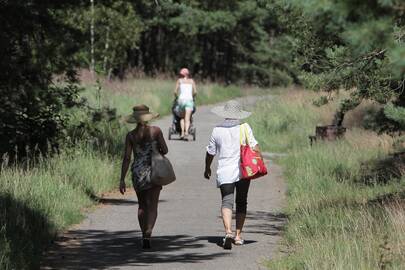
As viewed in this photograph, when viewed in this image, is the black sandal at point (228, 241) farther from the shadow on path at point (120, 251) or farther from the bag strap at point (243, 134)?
the bag strap at point (243, 134)

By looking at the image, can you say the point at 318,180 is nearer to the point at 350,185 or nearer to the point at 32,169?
the point at 350,185

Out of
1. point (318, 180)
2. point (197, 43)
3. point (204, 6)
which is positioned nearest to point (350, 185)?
point (318, 180)

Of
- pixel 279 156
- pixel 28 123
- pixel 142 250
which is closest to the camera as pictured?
pixel 142 250

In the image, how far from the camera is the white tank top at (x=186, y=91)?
2269 cm

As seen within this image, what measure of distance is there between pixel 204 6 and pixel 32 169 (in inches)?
1624

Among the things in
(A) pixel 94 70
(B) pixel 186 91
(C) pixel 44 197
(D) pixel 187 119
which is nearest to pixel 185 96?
(B) pixel 186 91

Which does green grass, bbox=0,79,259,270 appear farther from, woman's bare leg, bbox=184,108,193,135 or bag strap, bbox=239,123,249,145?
woman's bare leg, bbox=184,108,193,135

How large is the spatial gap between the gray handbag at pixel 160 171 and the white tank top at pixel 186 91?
12046 millimetres

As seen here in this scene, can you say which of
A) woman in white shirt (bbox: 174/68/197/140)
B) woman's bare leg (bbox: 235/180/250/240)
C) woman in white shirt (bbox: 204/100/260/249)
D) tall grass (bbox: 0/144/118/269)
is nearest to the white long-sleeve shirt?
woman in white shirt (bbox: 204/100/260/249)

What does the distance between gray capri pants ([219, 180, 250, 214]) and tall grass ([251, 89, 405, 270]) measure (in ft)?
1.97

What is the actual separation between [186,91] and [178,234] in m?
11.5

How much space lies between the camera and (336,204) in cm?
1209

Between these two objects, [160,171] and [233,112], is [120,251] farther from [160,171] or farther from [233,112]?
[233,112]

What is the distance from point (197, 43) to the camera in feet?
194
